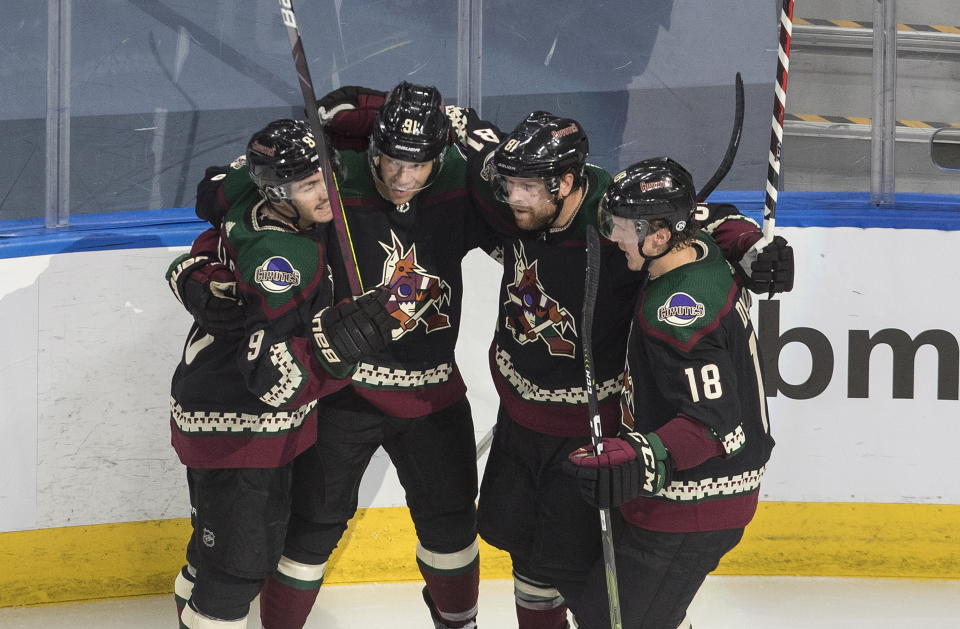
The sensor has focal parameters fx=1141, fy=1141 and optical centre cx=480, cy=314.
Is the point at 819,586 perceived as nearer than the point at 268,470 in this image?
No

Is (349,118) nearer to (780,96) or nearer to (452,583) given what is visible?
(780,96)

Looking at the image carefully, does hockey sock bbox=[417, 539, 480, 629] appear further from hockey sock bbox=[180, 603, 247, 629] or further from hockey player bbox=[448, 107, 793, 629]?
hockey sock bbox=[180, 603, 247, 629]

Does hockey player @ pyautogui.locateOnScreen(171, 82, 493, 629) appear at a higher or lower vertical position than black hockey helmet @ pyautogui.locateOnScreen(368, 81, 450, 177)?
lower

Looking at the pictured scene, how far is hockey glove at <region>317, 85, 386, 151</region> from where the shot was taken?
2.52m

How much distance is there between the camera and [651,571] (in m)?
2.11

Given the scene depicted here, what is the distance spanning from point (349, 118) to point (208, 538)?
3.13ft

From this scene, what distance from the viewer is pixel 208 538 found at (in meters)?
2.39

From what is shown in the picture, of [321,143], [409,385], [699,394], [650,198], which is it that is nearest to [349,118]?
[321,143]

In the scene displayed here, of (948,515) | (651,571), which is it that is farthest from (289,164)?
(948,515)

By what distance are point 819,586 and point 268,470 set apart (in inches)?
71.0

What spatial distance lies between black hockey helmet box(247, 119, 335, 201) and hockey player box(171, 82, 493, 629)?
0.16 meters

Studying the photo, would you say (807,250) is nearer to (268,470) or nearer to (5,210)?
(268,470)

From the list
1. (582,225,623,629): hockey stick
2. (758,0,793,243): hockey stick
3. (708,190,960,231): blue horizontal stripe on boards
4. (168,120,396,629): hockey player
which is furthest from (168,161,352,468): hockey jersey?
(708,190,960,231): blue horizontal stripe on boards

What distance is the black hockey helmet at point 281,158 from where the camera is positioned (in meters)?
2.15
